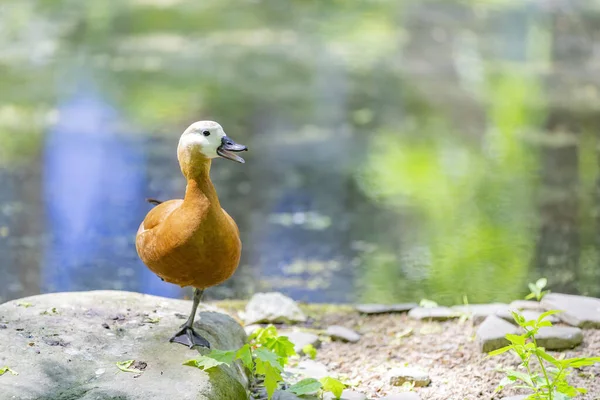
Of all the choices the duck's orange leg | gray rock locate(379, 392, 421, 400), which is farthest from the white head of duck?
gray rock locate(379, 392, 421, 400)

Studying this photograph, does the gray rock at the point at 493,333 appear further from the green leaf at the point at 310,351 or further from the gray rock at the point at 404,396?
the green leaf at the point at 310,351

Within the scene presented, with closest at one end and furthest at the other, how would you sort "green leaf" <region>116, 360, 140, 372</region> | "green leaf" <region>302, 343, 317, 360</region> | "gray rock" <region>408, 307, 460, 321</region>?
"green leaf" <region>116, 360, 140, 372</region>, "green leaf" <region>302, 343, 317, 360</region>, "gray rock" <region>408, 307, 460, 321</region>

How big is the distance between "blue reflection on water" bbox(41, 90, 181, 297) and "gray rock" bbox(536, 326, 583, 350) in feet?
6.92

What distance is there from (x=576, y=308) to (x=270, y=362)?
176cm

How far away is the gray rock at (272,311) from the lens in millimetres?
3967

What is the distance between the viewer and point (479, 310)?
3.92m

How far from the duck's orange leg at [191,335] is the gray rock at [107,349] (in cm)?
4

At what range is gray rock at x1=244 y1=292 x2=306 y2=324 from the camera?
3.97m

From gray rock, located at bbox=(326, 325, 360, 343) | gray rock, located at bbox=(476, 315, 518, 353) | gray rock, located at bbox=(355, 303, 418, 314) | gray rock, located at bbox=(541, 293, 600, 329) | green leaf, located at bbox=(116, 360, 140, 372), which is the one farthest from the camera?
gray rock, located at bbox=(355, 303, 418, 314)

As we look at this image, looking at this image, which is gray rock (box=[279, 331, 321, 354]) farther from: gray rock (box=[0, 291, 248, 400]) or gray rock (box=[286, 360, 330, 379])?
gray rock (box=[0, 291, 248, 400])

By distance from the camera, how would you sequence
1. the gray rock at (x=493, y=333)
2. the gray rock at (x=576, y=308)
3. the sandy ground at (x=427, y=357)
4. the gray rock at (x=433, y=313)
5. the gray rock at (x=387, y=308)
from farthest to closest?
1. the gray rock at (x=387, y=308)
2. the gray rock at (x=433, y=313)
3. the gray rock at (x=576, y=308)
4. the gray rock at (x=493, y=333)
5. the sandy ground at (x=427, y=357)

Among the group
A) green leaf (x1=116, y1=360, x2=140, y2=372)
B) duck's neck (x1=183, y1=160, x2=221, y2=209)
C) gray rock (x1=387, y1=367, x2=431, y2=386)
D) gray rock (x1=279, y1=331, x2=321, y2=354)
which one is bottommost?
gray rock (x1=279, y1=331, x2=321, y2=354)

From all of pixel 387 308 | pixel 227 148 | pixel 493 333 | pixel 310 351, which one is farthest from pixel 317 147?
pixel 227 148

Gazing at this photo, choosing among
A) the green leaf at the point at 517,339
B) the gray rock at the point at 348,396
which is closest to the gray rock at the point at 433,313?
the gray rock at the point at 348,396
